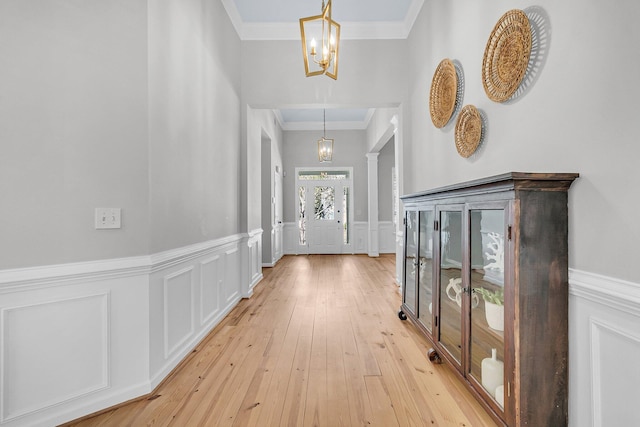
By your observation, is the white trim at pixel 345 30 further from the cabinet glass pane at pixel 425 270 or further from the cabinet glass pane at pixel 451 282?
the cabinet glass pane at pixel 451 282

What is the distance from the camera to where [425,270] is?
248cm

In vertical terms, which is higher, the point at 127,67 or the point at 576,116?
the point at 127,67

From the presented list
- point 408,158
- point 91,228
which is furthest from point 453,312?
point 408,158

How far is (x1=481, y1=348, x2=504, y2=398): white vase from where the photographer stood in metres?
1.50

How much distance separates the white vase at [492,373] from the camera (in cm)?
150

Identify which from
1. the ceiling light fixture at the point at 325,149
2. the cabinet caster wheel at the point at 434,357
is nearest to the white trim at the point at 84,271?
the cabinet caster wheel at the point at 434,357

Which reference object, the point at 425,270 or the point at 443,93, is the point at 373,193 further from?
the point at 425,270

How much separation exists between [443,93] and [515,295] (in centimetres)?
215

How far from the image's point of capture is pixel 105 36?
1.82 meters

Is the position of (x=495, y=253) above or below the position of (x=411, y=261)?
above

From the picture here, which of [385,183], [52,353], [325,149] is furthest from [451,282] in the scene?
[385,183]

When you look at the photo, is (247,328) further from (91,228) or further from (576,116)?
(576,116)

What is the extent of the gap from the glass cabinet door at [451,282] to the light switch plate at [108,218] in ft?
6.58

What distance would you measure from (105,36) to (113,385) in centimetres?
204
